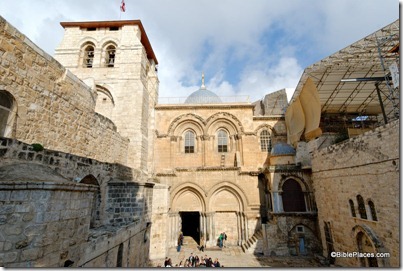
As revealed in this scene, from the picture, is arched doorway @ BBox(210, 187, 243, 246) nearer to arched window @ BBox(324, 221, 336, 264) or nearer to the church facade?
the church facade

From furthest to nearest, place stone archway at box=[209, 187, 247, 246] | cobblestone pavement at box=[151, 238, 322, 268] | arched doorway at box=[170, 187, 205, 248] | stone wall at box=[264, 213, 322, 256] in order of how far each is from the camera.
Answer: arched doorway at box=[170, 187, 205, 248]
stone archway at box=[209, 187, 247, 246]
stone wall at box=[264, 213, 322, 256]
cobblestone pavement at box=[151, 238, 322, 268]

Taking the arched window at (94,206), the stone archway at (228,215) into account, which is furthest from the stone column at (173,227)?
the arched window at (94,206)

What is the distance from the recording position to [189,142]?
50.7ft

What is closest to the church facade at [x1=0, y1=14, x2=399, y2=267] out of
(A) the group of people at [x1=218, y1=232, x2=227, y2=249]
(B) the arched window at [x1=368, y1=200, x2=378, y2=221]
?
(B) the arched window at [x1=368, y1=200, x2=378, y2=221]

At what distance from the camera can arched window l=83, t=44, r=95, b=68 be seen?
Result: 46.4ft

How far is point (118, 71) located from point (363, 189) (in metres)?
14.5

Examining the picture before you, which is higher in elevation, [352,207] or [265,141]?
[265,141]

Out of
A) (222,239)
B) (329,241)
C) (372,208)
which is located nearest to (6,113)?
(372,208)

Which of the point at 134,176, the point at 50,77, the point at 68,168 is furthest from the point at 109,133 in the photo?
the point at 68,168

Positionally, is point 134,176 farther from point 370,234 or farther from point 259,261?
point 370,234

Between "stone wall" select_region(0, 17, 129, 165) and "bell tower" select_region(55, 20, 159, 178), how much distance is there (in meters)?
3.39

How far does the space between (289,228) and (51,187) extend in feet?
39.8

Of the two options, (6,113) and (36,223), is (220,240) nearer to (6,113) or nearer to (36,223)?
(36,223)

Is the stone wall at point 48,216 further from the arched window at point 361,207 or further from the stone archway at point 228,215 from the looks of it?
the arched window at point 361,207
